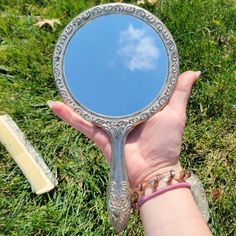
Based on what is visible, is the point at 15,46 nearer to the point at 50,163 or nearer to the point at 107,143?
the point at 50,163

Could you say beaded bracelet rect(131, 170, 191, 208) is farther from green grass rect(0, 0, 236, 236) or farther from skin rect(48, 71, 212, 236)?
green grass rect(0, 0, 236, 236)

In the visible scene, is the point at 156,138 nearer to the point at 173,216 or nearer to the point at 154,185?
the point at 154,185

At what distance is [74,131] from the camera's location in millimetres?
2844

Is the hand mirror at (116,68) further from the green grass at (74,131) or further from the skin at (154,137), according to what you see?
the green grass at (74,131)

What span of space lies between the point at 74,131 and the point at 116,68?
2.63 feet

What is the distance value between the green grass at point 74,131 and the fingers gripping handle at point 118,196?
0.56 meters

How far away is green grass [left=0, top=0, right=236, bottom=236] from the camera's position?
259cm

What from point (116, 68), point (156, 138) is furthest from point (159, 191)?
point (116, 68)

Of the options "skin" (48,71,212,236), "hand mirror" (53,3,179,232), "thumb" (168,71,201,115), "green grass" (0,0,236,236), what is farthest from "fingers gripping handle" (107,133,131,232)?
"green grass" (0,0,236,236)

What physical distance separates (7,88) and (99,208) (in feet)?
3.12

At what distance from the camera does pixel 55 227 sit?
2562 mm

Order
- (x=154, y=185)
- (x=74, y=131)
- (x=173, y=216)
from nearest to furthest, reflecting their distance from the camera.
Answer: (x=173, y=216) → (x=154, y=185) → (x=74, y=131)

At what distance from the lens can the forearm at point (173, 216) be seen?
6.33 feet

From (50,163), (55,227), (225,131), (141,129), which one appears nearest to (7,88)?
(50,163)
